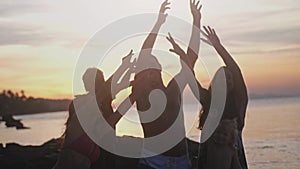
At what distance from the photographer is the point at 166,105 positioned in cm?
570

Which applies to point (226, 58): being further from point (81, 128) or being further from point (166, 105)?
point (81, 128)

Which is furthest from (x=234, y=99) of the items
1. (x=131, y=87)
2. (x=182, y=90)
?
(x=131, y=87)

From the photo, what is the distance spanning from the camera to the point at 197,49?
5.88 metres

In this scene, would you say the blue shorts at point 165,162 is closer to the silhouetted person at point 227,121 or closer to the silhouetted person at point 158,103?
the silhouetted person at point 158,103

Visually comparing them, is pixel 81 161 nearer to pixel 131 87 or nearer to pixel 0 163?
pixel 131 87

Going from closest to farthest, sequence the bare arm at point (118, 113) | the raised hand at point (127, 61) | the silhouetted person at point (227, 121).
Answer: the silhouetted person at point (227, 121) → the bare arm at point (118, 113) → the raised hand at point (127, 61)

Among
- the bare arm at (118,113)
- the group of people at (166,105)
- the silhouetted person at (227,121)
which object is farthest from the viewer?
the bare arm at (118,113)

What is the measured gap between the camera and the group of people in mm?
5559

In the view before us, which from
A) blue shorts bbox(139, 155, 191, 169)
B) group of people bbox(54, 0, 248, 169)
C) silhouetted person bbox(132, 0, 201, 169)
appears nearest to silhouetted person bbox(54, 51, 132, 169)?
group of people bbox(54, 0, 248, 169)

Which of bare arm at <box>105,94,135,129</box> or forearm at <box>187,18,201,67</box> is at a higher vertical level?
forearm at <box>187,18,201,67</box>

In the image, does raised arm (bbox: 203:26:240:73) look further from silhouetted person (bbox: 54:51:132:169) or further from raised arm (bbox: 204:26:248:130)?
silhouetted person (bbox: 54:51:132:169)

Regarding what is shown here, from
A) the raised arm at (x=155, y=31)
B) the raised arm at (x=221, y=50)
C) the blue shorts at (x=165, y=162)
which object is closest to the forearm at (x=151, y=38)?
the raised arm at (x=155, y=31)

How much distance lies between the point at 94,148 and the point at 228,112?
1.25 meters

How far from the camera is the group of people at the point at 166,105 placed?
18.2 ft
